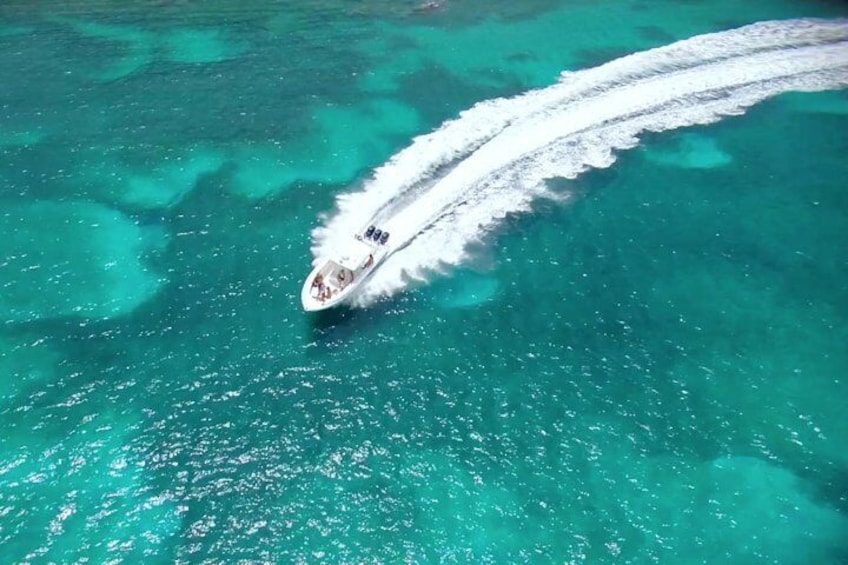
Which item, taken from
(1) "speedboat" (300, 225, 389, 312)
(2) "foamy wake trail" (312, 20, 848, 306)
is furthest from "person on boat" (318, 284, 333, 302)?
(2) "foamy wake trail" (312, 20, 848, 306)

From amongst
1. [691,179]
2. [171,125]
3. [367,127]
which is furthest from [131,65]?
[691,179]

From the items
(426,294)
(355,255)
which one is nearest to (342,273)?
(355,255)

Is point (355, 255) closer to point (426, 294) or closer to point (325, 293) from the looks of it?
point (325, 293)

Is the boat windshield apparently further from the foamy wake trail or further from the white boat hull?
the foamy wake trail

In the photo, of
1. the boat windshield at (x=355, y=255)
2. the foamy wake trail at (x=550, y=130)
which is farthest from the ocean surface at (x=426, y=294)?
the boat windshield at (x=355, y=255)

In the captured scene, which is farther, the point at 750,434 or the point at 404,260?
the point at 404,260

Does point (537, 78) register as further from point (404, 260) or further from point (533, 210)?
point (404, 260)
